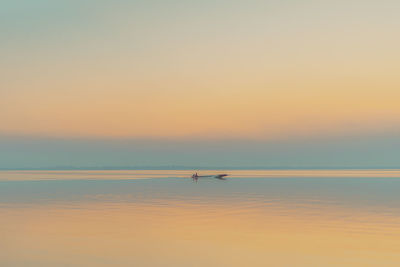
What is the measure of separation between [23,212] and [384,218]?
98.2ft

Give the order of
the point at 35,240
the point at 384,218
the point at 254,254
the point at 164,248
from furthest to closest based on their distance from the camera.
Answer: the point at 384,218 → the point at 35,240 → the point at 164,248 → the point at 254,254

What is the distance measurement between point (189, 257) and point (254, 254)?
10.6 ft

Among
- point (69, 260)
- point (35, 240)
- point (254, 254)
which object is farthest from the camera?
point (35, 240)

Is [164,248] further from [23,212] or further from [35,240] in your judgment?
[23,212]

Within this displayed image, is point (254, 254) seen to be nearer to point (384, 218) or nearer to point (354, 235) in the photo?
point (354, 235)

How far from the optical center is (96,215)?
119ft

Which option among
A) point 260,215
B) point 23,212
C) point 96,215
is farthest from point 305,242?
point 23,212

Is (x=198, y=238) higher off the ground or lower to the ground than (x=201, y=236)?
lower

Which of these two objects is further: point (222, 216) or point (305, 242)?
point (222, 216)

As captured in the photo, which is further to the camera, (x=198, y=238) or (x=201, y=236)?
(x=201, y=236)

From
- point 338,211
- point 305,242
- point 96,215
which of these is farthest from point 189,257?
point 338,211

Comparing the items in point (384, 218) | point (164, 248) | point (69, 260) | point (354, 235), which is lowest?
point (69, 260)

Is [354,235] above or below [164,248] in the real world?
above

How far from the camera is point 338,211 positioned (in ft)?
128
